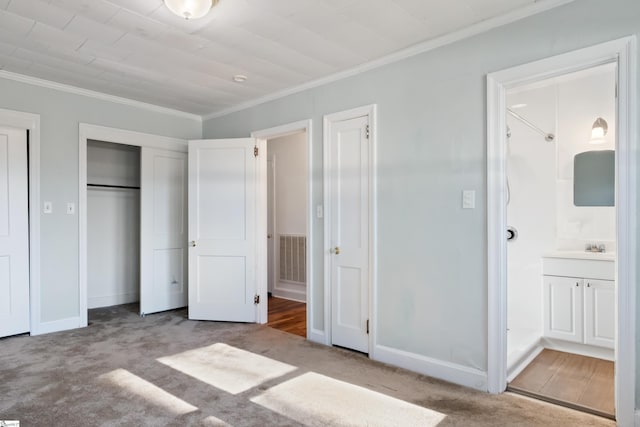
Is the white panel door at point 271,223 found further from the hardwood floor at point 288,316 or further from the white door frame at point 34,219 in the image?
the white door frame at point 34,219

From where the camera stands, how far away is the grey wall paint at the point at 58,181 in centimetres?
373

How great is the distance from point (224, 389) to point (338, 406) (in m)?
0.77

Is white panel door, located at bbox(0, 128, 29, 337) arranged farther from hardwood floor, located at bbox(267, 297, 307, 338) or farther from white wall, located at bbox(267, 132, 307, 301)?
white wall, located at bbox(267, 132, 307, 301)

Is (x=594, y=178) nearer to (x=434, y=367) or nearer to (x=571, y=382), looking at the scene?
(x=571, y=382)

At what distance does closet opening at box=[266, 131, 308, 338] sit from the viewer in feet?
18.0

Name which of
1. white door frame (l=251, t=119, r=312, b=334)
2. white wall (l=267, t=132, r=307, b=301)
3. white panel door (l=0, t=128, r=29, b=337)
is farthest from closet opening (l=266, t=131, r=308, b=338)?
white panel door (l=0, t=128, r=29, b=337)

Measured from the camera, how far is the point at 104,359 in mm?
3115

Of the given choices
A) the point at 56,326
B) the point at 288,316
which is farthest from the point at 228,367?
the point at 56,326

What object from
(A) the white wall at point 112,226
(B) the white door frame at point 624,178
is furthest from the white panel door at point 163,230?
(B) the white door frame at point 624,178

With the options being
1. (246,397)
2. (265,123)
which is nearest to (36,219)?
(265,123)

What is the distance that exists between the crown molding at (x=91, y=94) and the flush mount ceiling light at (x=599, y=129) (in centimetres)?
426

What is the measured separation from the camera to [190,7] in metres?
2.15

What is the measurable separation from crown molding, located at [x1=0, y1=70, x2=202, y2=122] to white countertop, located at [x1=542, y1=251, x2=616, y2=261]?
4.19 meters

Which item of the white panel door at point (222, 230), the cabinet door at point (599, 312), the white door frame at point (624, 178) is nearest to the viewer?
the white door frame at point (624, 178)
